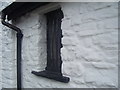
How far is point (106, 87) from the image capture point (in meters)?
1.60

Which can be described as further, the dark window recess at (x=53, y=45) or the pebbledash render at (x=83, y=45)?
the dark window recess at (x=53, y=45)

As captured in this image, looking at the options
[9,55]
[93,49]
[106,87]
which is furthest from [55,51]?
[9,55]

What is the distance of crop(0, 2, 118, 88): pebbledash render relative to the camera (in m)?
1.57

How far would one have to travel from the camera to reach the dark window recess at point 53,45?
240cm

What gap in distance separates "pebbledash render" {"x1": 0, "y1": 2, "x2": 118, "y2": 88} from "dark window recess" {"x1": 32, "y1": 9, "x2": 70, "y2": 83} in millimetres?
84

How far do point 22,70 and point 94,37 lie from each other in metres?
1.84

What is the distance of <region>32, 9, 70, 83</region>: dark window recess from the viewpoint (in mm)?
2400

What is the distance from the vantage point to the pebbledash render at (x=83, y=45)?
1566 mm

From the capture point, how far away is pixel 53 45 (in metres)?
2.56

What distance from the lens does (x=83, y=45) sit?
182 cm

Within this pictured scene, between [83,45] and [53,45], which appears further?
[53,45]

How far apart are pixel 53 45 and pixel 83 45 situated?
823mm

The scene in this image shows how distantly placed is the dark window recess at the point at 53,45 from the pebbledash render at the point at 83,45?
8 centimetres

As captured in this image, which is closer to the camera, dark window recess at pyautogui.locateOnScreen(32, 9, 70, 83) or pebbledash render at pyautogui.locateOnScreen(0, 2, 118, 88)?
pebbledash render at pyautogui.locateOnScreen(0, 2, 118, 88)
